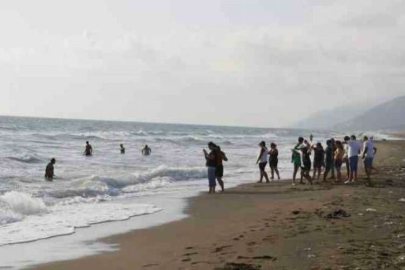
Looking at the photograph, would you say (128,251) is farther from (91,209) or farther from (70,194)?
Result: (70,194)

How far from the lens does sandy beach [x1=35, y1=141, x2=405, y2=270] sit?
7.06 metres

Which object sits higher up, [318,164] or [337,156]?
[337,156]

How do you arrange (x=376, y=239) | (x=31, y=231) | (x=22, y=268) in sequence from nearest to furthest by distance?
(x=22, y=268), (x=376, y=239), (x=31, y=231)

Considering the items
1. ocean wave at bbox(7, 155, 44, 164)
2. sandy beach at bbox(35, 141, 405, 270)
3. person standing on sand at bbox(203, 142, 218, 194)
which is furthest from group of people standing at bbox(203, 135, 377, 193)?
ocean wave at bbox(7, 155, 44, 164)

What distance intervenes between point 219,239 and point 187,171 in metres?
14.7

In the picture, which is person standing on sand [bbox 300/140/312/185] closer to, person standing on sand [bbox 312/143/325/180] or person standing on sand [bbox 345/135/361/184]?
person standing on sand [bbox 312/143/325/180]

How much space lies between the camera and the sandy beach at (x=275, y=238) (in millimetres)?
7059

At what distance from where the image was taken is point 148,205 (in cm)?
1409

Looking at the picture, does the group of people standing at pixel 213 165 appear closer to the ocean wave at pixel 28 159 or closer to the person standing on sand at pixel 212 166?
the person standing on sand at pixel 212 166

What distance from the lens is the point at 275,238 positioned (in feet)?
28.4

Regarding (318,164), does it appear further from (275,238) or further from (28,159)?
(28,159)

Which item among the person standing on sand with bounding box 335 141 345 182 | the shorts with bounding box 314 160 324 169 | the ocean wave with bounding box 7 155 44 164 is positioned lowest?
the ocean wave with bounding box 7 155 44 164

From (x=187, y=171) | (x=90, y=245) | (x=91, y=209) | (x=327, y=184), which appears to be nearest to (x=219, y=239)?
(x=90, y=245)

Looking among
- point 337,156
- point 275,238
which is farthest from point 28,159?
point 275,238
